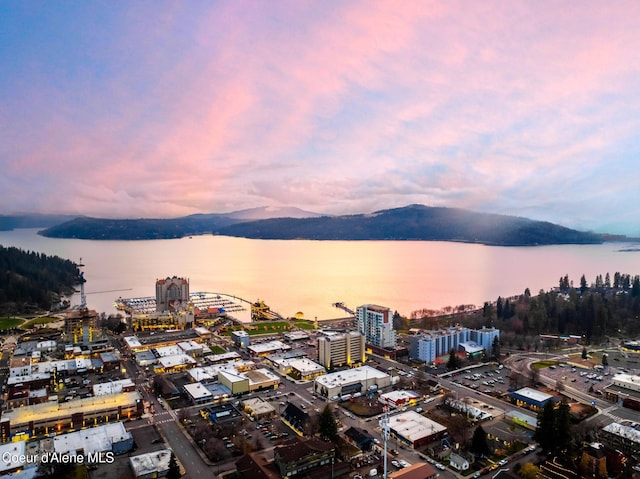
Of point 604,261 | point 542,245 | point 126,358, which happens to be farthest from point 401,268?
point 542,245

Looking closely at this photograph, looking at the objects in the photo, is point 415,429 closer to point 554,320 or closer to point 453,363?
point 453,363

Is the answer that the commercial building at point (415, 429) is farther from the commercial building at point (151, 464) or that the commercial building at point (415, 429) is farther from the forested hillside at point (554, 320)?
the forested hillside at point (554, 320)

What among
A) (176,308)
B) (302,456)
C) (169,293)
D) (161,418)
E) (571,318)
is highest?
(169,293)

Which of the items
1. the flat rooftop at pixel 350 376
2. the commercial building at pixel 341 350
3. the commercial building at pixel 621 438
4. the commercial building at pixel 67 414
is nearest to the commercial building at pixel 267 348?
the commercial building at pixel 341 350

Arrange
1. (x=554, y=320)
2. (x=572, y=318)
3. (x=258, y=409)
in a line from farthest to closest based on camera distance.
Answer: (x=554, y=320) < (x=572, y=318) < (x=258, y=409)

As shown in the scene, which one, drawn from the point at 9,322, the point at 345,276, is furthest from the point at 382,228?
the point at 9,322

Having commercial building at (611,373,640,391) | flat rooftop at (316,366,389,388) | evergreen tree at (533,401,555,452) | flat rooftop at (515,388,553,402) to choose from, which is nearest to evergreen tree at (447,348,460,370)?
flat rooftop at (515,388,553,402)

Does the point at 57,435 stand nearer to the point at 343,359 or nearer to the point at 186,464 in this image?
the point at 186,464
